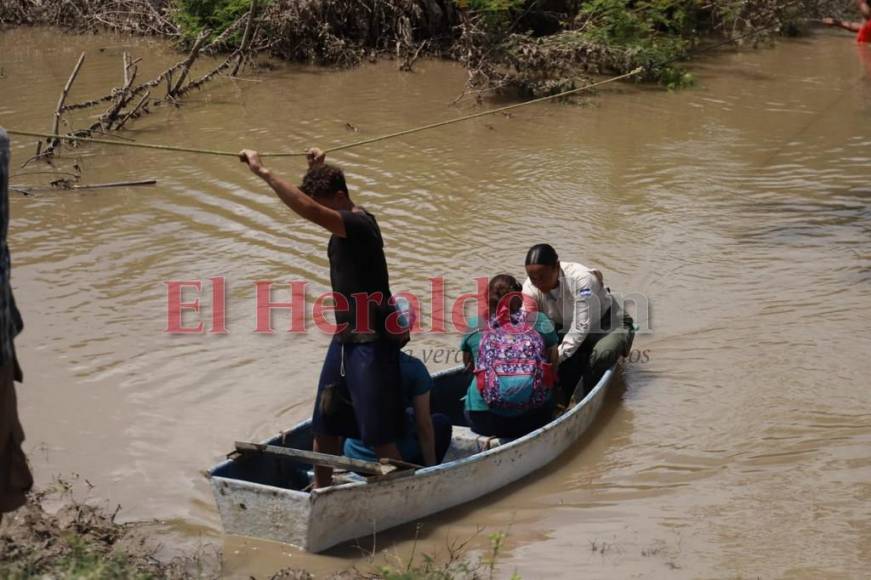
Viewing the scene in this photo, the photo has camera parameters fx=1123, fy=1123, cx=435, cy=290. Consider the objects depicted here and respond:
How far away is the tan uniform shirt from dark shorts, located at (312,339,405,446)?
5.11 ft

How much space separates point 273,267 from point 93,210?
2205 millimetres

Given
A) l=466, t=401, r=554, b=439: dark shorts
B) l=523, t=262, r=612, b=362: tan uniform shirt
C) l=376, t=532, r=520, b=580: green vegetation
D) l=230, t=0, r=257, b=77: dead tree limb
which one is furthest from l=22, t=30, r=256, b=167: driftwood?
l=376, t=532, r=520, b=580: green vegetation

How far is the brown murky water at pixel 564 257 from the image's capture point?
5605 millimetres

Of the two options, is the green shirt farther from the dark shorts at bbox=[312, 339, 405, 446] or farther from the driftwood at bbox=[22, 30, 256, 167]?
the driftwood at bbox=[22, 30, 256, 167]

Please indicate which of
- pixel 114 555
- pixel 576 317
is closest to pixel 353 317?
pixel 114 555

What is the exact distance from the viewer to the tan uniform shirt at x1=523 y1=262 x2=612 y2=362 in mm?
6457

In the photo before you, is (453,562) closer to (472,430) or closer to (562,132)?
(472,430)

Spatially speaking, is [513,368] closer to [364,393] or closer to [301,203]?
[364,393]

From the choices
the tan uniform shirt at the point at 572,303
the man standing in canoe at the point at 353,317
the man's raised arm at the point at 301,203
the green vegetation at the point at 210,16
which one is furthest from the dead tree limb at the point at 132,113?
the man's raised arm at the point at 301,203

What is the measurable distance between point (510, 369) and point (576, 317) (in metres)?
0.81

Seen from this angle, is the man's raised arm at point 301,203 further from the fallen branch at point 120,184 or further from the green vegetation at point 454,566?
the fallen branch at point 120,184

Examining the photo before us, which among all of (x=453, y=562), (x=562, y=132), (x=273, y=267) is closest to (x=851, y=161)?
(x=562, y=132)

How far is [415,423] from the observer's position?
545 cm

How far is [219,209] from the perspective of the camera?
987cm
